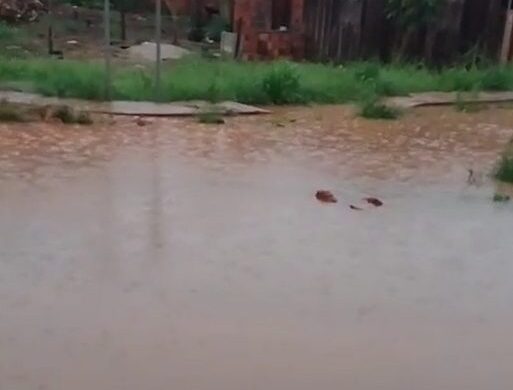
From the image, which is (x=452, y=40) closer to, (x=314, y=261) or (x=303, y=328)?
(x=314, y=261)

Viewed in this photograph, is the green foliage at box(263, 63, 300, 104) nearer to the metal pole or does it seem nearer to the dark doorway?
the dark doorway

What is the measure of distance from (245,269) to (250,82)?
510 centimetres

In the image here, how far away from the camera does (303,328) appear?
11.5ft

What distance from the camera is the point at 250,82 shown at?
905 centimetres

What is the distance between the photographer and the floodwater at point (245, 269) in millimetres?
3201

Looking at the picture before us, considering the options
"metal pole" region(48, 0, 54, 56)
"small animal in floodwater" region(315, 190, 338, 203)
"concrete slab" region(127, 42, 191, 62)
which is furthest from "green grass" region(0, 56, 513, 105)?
"small animal in floodwater" region(315, 190, 338, 203)

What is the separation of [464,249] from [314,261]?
731mm

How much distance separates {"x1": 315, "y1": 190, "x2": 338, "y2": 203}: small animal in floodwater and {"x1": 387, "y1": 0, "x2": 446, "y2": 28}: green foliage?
22.2 ft

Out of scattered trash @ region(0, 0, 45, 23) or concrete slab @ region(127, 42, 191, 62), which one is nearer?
concrete slab @ region(127, 42, 191, 62)

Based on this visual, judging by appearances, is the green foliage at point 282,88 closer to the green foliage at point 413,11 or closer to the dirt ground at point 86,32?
the green foliage at point 413,11

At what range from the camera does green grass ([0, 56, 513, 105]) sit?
28.3ft

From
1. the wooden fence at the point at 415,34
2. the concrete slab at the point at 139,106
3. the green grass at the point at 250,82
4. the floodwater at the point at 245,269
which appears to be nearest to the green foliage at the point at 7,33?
the green grass at the point at 250,82

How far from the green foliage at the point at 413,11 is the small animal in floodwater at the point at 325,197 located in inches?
266

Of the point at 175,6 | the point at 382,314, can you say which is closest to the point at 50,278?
the point at 382,314
